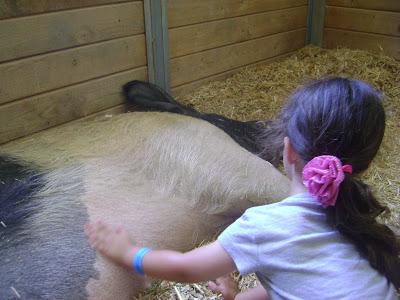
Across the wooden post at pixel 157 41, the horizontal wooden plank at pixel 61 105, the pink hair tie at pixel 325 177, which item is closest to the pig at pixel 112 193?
the horizontal wooden plank at pixel 61 105

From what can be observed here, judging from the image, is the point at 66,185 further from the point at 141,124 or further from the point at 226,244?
the point at 226,244

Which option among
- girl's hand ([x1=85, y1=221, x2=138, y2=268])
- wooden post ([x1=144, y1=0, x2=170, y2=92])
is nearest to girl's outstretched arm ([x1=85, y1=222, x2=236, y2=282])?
girl's hand ([x1=85, y1=221, x2=138, y2=268])

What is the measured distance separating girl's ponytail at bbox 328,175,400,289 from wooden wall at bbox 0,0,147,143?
75.2 inches

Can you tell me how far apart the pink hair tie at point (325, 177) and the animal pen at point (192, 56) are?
0.83 m

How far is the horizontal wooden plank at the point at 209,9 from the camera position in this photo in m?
3.43

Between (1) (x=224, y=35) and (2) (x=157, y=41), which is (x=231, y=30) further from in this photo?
(2) (x=157, y=41)

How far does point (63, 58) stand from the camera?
9.02ft

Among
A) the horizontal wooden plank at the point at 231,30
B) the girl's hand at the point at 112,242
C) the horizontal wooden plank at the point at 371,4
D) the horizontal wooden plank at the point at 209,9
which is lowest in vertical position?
the girl's hand at the point at 112,242

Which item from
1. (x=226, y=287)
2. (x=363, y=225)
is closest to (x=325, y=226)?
(x=363, y=225)

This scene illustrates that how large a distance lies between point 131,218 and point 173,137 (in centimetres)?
46

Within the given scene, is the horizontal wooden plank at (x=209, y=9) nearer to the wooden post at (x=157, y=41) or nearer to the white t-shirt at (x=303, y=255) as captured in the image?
the wooden post at (x=157, y=41)

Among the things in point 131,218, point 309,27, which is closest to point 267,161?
point 131,218

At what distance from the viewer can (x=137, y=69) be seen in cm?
327

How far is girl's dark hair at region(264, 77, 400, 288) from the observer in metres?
1.20
